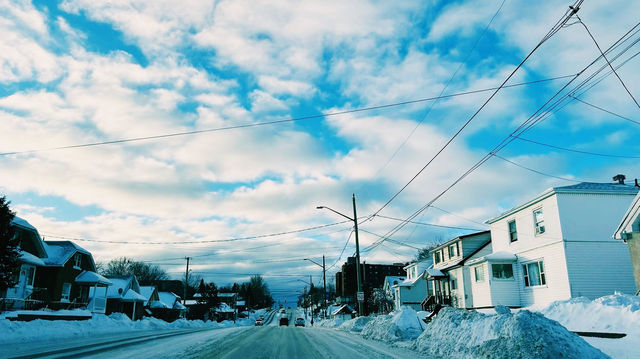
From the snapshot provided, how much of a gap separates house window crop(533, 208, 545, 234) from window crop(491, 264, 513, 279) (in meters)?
4.74

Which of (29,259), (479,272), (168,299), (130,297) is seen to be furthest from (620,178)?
(168,299)

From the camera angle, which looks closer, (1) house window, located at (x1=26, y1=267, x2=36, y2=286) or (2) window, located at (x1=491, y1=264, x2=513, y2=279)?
(2) window, located at (x1=491, y1=264, x2=513, y2=279)

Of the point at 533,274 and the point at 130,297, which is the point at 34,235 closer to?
the point at 130,297

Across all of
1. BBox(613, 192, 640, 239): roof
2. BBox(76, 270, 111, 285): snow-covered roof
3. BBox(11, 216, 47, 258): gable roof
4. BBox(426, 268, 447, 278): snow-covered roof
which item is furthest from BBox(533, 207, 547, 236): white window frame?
BBox(76, 270, 111, 285): snow-covered roof

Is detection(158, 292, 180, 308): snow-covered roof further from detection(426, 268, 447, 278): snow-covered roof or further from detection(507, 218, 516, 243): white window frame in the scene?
detection(507, 218, 516, 243): white window frame

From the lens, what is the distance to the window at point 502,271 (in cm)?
2998

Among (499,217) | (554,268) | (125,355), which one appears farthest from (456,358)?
(499,217)

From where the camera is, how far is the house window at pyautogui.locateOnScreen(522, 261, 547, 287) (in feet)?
86.8

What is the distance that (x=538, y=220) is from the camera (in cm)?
2653

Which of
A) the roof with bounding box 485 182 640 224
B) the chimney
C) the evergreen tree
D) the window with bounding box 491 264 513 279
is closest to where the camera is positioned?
the evergreen tree

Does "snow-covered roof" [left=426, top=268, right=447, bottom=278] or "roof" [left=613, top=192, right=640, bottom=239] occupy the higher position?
"roof" [left=613, top=192, right=640, bottom=239]

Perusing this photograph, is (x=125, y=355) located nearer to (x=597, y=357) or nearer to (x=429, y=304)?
(x=597, y=357)

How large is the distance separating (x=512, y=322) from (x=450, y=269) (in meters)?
31.6

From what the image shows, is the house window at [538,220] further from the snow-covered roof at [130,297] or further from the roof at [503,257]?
the snow-covered roof at [130,297]
